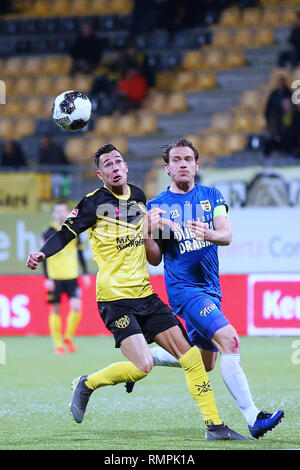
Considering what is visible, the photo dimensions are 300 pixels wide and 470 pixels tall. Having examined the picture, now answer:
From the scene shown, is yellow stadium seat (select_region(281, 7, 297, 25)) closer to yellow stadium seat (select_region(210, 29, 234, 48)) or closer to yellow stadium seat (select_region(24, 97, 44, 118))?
yellow stadium seat (select_region(210, 29, 234, 48))

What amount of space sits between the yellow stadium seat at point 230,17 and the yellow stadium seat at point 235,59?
75 centimetres

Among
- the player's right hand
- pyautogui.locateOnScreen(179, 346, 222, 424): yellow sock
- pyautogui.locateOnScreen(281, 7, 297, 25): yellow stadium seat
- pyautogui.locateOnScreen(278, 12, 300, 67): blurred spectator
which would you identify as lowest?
pyautogui.locateOnScreen(179, 346, 222, 424): yellow sock

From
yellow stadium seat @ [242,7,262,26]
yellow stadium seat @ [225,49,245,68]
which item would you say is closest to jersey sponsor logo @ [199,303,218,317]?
yellow stadium seat @ [225,49,245,68]

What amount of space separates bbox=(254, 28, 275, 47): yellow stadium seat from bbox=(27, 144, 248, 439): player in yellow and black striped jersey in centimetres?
1306

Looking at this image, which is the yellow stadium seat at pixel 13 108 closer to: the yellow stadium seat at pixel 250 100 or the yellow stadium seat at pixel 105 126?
the yellow stadium seat at pixel 105 126

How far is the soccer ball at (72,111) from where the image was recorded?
7.16 meters

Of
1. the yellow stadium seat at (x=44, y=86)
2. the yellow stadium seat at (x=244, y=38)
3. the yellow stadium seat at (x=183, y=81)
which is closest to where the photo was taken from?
the yellow stadium seat at (x=244, y=38)

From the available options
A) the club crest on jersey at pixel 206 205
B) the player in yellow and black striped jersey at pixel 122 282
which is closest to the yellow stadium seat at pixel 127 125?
the player in yellow and black striped jersey at pixel 122 282

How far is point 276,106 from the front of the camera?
634 inches

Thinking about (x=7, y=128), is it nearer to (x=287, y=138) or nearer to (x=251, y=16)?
(x=251, y=16)

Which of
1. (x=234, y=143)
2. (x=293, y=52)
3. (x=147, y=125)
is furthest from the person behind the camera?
(x=147, y=125)

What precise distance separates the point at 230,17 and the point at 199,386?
14.7 m

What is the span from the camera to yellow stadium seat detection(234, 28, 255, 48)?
63.0 ft

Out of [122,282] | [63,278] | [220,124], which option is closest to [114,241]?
[122,282]
